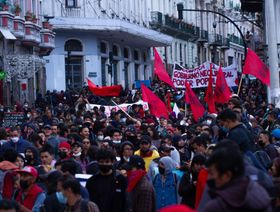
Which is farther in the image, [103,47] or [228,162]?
[103,47]

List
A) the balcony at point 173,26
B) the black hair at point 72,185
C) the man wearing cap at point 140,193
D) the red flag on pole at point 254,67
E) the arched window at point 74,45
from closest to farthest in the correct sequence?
the black hair at point 72,185
the man wearing cap at point 140,193
the red flag on pole at point 254,67
the arched window at point 74,45
the balcony at point 173,26

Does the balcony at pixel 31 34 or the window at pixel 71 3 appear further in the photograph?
the window at pixel 71 3

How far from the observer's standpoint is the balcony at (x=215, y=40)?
74062 mm

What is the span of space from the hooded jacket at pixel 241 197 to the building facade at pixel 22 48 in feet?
89.9

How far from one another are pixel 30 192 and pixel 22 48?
29857 millimetres

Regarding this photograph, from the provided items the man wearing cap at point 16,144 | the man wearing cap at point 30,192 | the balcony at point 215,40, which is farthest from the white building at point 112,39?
the man wearing cap at point 30,192

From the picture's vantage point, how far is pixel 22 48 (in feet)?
126

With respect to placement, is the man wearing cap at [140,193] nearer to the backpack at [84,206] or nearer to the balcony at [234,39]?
the backpack at [84,206]

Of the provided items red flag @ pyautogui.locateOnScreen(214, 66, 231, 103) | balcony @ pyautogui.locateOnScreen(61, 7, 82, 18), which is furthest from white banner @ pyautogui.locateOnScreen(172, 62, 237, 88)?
balcony @ pyautogui.locateOnScreen(61, 7, 82, 18)

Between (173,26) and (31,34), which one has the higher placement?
(173,26)

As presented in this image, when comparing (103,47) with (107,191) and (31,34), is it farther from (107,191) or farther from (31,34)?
(107,191)

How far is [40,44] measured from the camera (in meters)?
39.8

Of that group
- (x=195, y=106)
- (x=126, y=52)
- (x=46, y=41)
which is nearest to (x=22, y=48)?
(x=46, y=41)

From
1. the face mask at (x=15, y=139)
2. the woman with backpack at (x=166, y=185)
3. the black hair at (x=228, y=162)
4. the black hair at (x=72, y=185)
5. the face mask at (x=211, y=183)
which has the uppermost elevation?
the black hair at (x=228, y=162)
